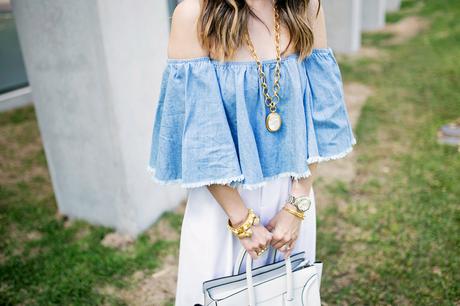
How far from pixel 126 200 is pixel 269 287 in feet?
6.66

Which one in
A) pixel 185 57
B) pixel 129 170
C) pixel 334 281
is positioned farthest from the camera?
pixel 129 170

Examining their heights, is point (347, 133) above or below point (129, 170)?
above

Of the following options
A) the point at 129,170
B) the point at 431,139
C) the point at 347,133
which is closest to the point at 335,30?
the point at 431,139

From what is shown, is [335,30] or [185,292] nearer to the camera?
[185,292]

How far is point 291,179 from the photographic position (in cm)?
172

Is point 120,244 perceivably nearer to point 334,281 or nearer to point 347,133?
point 334,281

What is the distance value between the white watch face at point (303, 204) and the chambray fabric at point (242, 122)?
115 millimetres

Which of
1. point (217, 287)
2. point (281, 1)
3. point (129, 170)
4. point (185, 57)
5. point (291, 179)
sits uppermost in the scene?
point (281, 1)

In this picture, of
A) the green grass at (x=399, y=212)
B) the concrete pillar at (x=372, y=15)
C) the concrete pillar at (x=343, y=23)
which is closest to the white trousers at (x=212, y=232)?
the green grass at (x=399, y=212)

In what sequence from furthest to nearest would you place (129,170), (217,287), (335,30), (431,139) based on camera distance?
(335,30) < (431,139) < (129,170) < (217,287)

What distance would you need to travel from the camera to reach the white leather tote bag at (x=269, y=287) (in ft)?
4.96

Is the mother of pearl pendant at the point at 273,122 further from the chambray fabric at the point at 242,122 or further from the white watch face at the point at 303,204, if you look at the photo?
the white watch face at the point at 303,204

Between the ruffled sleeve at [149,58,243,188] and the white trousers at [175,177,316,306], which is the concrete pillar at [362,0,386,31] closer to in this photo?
the white trousers at [175,177,316,306]

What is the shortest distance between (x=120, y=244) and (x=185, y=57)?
93.4 inches
